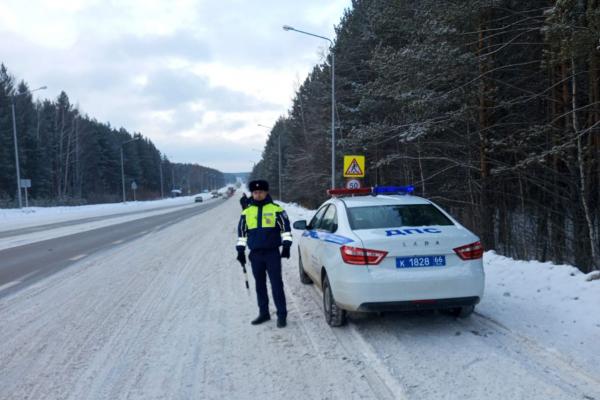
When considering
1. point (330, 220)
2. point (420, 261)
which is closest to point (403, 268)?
point (420, 261)

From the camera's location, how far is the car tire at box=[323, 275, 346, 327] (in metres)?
5.20

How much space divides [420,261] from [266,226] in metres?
1.87

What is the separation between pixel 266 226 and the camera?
5.46 meters

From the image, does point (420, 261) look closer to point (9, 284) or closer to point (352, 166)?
point (9, 284)

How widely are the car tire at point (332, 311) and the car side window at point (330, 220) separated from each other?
0.68m

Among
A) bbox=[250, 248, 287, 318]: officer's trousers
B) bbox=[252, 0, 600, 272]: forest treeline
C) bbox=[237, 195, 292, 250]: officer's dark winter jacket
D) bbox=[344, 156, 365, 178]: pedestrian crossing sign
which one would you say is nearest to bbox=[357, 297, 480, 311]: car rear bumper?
bbox=[250, 248, 287, 318]: officer's trousers

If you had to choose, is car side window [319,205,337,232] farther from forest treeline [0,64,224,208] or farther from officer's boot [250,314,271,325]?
forest treeline [0,64,224,208]

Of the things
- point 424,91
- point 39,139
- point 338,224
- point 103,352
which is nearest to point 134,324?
point 103,352

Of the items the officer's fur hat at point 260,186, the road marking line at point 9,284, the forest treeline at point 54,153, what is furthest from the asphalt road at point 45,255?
the forest treeline at point 54,153

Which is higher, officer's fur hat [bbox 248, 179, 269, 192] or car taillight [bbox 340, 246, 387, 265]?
officer's fur hat [bbox 248, 179, 269, 192]

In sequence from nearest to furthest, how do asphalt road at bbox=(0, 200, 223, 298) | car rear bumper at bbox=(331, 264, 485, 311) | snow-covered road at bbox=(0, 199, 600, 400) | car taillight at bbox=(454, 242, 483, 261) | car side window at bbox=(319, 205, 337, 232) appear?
snow-covered road at bbox=(0, 199, 600, 400) < car rear bumper at bbox=(331, 264, 485, 311) < car taillight at bbox=(454, 242, 483, 261) < car side window at bbox=(319, 205, 337, 232) < asphalt road at bbox=(0, 200, 223, 298)

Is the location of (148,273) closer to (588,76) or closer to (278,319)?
(278,319)

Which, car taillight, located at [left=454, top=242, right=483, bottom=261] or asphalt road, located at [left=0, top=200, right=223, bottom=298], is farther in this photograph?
asphalt road, located at [left=0, top=200, right=223, bottom=298]

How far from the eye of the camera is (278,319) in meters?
5.41
